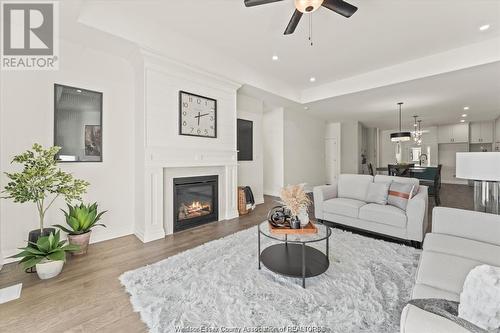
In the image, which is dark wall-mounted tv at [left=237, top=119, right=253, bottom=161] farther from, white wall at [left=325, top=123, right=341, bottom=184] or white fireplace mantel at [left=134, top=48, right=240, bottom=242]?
white wall at [left=325, top=123, right=341, bottom=184]

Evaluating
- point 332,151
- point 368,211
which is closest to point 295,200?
point 368,211

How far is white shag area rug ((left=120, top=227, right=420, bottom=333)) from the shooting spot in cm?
153

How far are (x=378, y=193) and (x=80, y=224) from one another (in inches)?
164

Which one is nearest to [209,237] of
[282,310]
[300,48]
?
[282,310]

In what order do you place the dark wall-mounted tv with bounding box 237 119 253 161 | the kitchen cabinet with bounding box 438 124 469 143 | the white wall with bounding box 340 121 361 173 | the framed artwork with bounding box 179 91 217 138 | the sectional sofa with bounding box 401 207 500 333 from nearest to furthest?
the sectional sofa with bounding box 401 207 500 333, the framed artwork with bounding box 179 91 217 138, the dark wall-mounted tv with bounding box 237 119 253 161, the white wall with bounding box 340 121 361 173, the kitchen cabinet with bounding box 438 124 469 143

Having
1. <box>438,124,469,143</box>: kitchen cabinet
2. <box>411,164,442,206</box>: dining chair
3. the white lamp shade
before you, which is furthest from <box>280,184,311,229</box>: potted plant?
<box>438,124,469,143</box>: kitchen cabinet

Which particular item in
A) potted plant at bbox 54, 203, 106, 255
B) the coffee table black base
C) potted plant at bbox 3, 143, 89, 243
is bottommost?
the coffee table black base

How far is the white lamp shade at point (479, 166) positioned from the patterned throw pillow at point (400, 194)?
35.1 inches

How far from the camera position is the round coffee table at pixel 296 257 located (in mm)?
1929

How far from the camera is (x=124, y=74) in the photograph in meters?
3.29

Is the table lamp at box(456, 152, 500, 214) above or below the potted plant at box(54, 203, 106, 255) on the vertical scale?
above

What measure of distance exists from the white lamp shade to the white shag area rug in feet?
3.47

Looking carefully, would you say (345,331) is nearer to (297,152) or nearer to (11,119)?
(11,119)

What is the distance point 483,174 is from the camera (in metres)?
2.03
